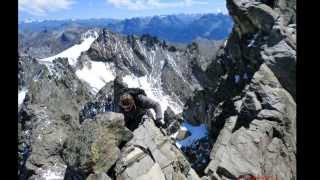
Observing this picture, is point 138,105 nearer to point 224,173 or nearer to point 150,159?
point 150,159

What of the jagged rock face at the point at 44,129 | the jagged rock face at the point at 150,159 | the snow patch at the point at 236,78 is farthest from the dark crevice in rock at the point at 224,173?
the snow patch at the point at 236,78

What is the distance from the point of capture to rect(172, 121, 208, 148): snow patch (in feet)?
200

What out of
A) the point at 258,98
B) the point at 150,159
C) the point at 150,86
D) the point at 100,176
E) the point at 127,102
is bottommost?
the point at 150,86

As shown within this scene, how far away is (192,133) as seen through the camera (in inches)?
2625

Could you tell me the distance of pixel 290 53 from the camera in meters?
35.8

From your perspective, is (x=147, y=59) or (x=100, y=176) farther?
(x=147, y=59)

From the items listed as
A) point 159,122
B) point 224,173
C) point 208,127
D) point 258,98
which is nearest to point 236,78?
point 208,127

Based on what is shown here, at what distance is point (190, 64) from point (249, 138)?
405 feet

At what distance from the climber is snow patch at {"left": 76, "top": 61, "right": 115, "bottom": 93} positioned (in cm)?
12152

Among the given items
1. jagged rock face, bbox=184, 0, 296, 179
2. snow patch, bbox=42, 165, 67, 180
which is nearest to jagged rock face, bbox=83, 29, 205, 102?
jagged rock face, bbox=184, 0, 296, 179

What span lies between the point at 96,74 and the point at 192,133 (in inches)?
3316

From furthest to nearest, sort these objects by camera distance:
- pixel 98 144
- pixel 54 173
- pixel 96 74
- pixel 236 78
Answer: pixel 96 74 → pixel 236 78 → pixel 54 173 → pixel 98 144

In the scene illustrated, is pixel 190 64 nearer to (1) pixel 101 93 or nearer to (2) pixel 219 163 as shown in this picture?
(1) pixel 101 93
